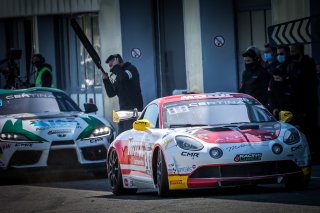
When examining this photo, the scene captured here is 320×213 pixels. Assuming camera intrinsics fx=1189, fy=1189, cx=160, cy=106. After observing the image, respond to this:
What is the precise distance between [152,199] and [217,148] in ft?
3.13

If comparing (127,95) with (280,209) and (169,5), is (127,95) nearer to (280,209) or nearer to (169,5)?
(169,5)

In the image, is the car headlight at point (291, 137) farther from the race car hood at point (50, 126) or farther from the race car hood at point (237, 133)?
the race car hood at point (50, 126)

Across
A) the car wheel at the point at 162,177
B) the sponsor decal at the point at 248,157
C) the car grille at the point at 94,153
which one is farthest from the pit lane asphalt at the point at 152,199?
the car grille at the point at 94,153

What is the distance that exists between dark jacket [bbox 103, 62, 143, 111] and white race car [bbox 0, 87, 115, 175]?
7.89 feet

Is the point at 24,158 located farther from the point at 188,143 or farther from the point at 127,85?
the point at 188,143

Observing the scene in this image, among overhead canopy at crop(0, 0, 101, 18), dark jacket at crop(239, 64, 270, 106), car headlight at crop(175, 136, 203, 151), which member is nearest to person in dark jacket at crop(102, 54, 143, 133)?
dark jacket at crop(239, 64, 270, 106)

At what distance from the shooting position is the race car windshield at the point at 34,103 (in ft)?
63.5

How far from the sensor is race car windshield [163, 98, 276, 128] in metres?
14.1

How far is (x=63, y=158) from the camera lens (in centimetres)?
1811

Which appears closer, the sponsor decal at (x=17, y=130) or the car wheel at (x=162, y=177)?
the car wheel at (x=162, y=177)

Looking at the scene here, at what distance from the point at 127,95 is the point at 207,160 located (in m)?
8.56

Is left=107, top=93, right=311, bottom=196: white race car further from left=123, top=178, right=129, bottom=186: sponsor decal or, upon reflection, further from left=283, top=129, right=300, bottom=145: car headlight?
left=123, top=178, right=129, bottom=186: sponsor decal

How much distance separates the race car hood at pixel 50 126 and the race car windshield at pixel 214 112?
4.03m

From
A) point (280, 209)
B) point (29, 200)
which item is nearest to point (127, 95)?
point (29, 200)
